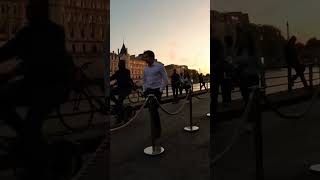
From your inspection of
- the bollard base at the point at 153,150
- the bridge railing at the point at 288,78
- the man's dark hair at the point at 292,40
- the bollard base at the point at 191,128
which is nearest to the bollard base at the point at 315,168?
the bridge railing at the point at 288,78

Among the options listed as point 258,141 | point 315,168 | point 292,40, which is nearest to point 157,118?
point 258,141

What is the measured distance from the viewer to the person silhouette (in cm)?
152

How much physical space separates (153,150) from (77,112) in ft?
1.05

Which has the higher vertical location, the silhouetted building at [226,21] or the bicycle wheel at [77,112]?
the silhouetted building at [226,21]

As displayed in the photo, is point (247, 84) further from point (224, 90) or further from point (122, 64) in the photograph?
point (122, 64)

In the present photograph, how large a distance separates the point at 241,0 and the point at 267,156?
2.27 ft

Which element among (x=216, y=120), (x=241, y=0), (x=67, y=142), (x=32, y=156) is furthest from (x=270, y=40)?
(x=32, y=156)

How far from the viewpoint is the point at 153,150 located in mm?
1766

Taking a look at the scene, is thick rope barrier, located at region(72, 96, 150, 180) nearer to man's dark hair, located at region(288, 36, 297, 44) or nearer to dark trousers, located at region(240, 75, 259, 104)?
dark trousers, located at region(240, 75, 259, 104)

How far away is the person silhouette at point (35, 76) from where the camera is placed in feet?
4.99

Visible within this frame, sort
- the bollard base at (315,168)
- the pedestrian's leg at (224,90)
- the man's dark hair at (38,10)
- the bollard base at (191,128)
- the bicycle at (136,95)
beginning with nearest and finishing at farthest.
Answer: the man's dark hair at (38,10), the bicycle at (136,95), the bollard base at (191,128), the pedestrian's leg at (224,90), the bollard base at (315,168)

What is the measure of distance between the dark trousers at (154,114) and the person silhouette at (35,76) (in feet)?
0.94

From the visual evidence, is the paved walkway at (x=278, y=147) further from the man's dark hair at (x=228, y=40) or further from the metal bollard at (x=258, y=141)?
the man's dark hair at (x=228, y=40)

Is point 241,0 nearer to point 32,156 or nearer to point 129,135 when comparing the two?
point 129,135
